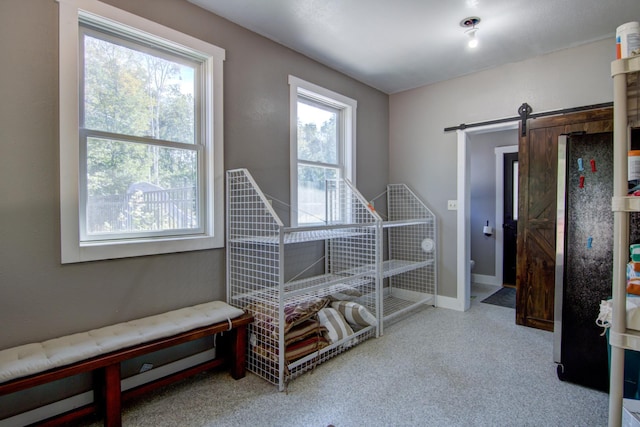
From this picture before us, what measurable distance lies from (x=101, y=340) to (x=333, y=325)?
5.01 feet

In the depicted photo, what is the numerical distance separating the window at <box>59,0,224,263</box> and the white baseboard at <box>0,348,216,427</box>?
2.46 ft

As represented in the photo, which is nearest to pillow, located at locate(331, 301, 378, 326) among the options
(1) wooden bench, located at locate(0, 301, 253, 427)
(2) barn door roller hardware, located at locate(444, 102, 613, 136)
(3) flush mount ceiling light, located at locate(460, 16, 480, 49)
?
(1) wooden bench, located at locate(0, 301, 253, 427)

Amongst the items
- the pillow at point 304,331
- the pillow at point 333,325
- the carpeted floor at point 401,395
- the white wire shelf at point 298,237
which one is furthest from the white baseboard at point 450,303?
the pillow at point 304,331

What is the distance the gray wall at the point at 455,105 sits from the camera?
2.86 m

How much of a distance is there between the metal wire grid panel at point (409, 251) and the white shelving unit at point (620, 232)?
8.10ft

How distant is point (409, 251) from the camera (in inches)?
155

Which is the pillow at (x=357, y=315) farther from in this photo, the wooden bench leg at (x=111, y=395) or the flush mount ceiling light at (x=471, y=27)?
the flush mount ceiling light at (x=471, y=27)

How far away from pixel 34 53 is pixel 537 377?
3.49 m

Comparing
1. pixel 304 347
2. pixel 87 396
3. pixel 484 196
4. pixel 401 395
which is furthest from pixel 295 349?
pixel 484 196

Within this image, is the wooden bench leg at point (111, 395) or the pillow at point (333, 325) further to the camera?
the pillow at point (333, 325)

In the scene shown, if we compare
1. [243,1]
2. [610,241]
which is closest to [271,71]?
[243,1]

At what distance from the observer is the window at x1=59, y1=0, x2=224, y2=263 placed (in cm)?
178

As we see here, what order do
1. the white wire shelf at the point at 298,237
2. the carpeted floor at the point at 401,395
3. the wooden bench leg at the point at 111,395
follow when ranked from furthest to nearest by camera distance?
the white wire shelf at the point at 298,237
the carpeted floor at the point at 401,395
the wooden bench leg at the point at 111,395

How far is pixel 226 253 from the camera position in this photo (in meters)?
2.44
